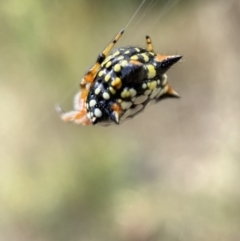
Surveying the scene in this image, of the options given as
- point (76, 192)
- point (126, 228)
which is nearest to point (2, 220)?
point (76, 192)

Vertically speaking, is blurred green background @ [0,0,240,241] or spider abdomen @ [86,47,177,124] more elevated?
blurred green background @ [0,0,240,241]

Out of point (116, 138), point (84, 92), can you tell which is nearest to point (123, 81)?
point (84, 92)

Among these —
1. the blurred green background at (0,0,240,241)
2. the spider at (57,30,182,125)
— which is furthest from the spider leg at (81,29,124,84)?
the blurred green background at (0,0,240,241)

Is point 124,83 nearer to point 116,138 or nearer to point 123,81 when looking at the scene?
point 123,81

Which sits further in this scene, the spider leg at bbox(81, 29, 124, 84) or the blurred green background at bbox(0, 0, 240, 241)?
the blurred green background at bbox(0, 0, 240, 241)

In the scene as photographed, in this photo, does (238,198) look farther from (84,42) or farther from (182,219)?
(84,42)

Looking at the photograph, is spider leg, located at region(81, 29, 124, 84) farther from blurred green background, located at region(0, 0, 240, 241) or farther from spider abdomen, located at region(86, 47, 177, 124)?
blurred green background, located at region(0, 0, 240, 241)

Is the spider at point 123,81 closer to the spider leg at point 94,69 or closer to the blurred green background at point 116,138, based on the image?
the spider leg at point 94,69
